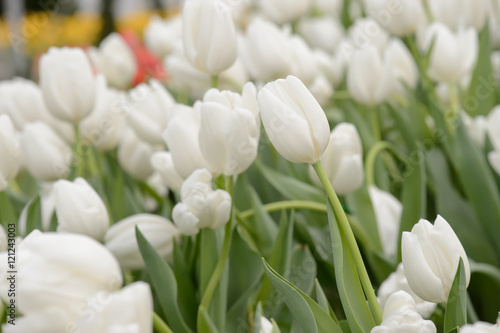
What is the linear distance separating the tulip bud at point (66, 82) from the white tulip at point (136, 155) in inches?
3.7

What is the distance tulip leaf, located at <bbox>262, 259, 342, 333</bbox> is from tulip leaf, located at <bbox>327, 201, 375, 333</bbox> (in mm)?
14

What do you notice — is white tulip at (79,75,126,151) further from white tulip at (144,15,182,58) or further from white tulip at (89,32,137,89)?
white tulip at (144,15,182,58)

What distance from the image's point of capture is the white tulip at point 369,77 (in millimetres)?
775

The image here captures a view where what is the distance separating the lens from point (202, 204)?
471 mm

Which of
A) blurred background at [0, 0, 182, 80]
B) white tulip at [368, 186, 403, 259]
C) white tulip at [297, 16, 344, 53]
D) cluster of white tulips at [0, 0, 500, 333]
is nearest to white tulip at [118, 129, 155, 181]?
cluster of white tulips at [0, 0, 500, 333]

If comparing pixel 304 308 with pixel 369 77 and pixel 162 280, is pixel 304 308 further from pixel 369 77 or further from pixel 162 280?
pixel 369 77

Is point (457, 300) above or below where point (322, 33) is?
above

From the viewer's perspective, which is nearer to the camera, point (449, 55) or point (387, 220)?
point (387, 220)

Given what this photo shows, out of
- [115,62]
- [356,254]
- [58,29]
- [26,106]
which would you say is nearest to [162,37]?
[115,62]

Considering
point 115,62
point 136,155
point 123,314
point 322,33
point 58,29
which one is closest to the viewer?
point 123,314

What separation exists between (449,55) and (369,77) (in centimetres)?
10

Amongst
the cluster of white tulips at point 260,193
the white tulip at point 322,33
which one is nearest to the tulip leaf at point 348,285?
the cluster of white tulips at point 260,193

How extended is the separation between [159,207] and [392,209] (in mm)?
284

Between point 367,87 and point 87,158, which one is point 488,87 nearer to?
point 367,87
